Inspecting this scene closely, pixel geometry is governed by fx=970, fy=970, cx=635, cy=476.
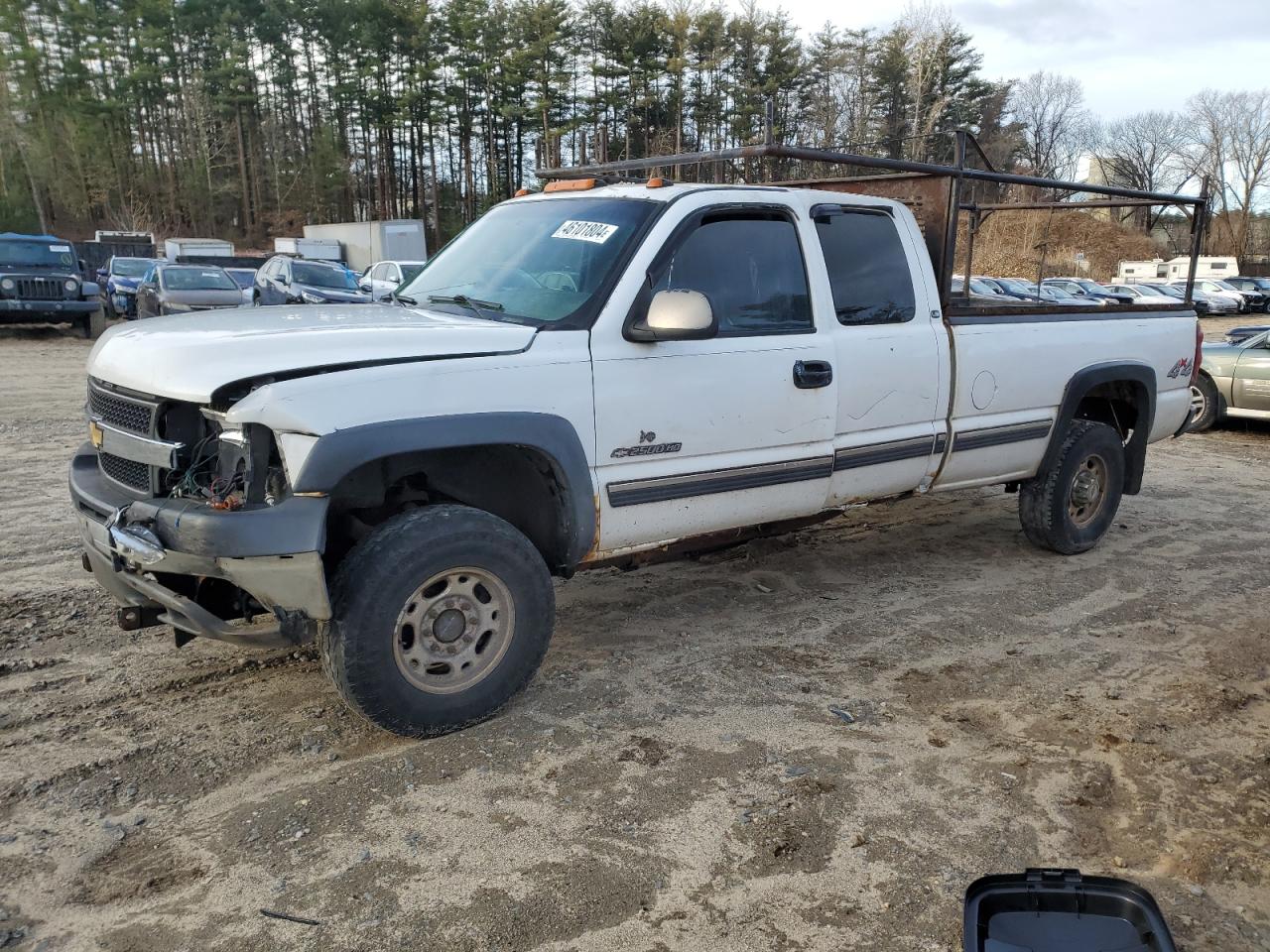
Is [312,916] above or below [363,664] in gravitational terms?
below

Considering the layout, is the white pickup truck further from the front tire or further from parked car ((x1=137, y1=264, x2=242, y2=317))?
parked car ((x1=137, y1=264, x2=242, y2=317))

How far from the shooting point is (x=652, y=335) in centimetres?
378

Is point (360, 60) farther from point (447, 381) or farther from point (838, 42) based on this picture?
point (447, 381)

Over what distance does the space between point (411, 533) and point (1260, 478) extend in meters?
8.45

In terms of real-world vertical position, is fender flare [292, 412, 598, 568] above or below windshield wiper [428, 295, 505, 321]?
below

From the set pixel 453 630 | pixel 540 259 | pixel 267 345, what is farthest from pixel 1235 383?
pixel 267 345

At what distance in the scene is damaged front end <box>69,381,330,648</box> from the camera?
310cm

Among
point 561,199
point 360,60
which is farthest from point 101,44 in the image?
point 561,199

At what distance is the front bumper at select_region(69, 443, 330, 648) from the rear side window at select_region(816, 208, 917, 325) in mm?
2668

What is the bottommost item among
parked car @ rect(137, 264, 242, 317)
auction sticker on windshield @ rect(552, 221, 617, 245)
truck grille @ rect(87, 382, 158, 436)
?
truck grille @ rect(87, 382, 158, 436)

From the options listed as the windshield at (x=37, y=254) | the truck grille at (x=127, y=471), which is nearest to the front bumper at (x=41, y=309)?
the windshield at (x=37, y=254)

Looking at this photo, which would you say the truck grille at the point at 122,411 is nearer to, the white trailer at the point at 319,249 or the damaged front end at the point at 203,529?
the damaged front end at the point at 203,529

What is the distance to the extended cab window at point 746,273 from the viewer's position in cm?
413

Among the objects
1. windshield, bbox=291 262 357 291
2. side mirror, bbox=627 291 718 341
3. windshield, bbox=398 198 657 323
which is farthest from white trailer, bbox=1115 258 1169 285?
side mirror, bbox=627 291 718 341
